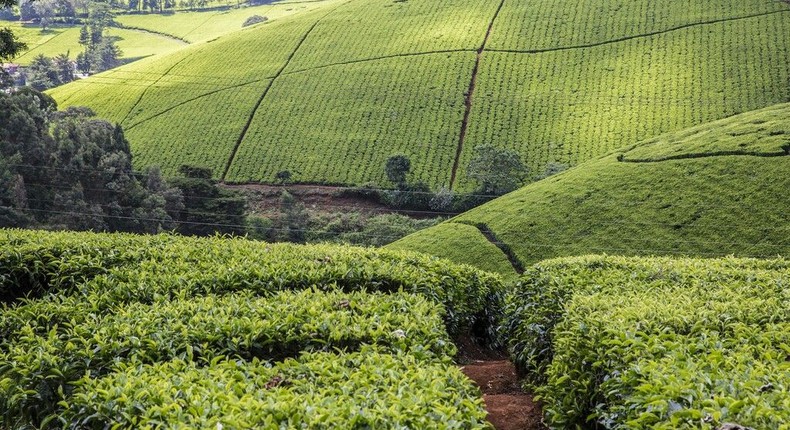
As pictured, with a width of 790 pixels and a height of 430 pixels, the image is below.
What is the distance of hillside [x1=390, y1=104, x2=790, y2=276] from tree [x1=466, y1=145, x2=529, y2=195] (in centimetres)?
1008

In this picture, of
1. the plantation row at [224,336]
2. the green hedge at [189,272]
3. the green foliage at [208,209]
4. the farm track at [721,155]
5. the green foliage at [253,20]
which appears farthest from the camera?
the green foliage at [253,20]

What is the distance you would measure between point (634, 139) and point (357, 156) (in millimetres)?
26101

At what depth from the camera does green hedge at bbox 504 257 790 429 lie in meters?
5.94

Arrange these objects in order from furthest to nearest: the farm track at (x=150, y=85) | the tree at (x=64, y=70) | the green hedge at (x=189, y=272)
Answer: the tree at (x=64, y=70), the farm track at (x=150, y=85), the green hedge at (x=189, y=272)

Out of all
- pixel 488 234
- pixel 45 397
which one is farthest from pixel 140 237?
pixel 488 234

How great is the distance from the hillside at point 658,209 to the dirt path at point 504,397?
32190 millimetres

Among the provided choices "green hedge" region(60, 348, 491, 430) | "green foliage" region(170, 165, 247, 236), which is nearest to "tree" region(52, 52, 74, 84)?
"green foliage" region(170, 165, 247, 236)

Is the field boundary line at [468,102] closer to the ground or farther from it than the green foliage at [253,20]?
closer to the ground

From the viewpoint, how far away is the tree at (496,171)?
65.8 meters

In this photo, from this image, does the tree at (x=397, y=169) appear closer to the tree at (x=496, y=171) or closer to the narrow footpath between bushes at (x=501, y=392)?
the tree at (x=496, y=171)

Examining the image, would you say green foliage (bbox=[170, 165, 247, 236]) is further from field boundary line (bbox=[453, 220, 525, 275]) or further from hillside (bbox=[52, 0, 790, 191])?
field boundary line (bbox=[453, 220, 525, 275])

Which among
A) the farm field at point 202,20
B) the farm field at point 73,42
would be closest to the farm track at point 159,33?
the farm field at point 202,20

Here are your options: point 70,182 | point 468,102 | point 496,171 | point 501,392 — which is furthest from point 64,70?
point 501,392

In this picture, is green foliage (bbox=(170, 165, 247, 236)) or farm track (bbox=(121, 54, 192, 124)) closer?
green foliage (bbox=(170, 165, 247, 236))
